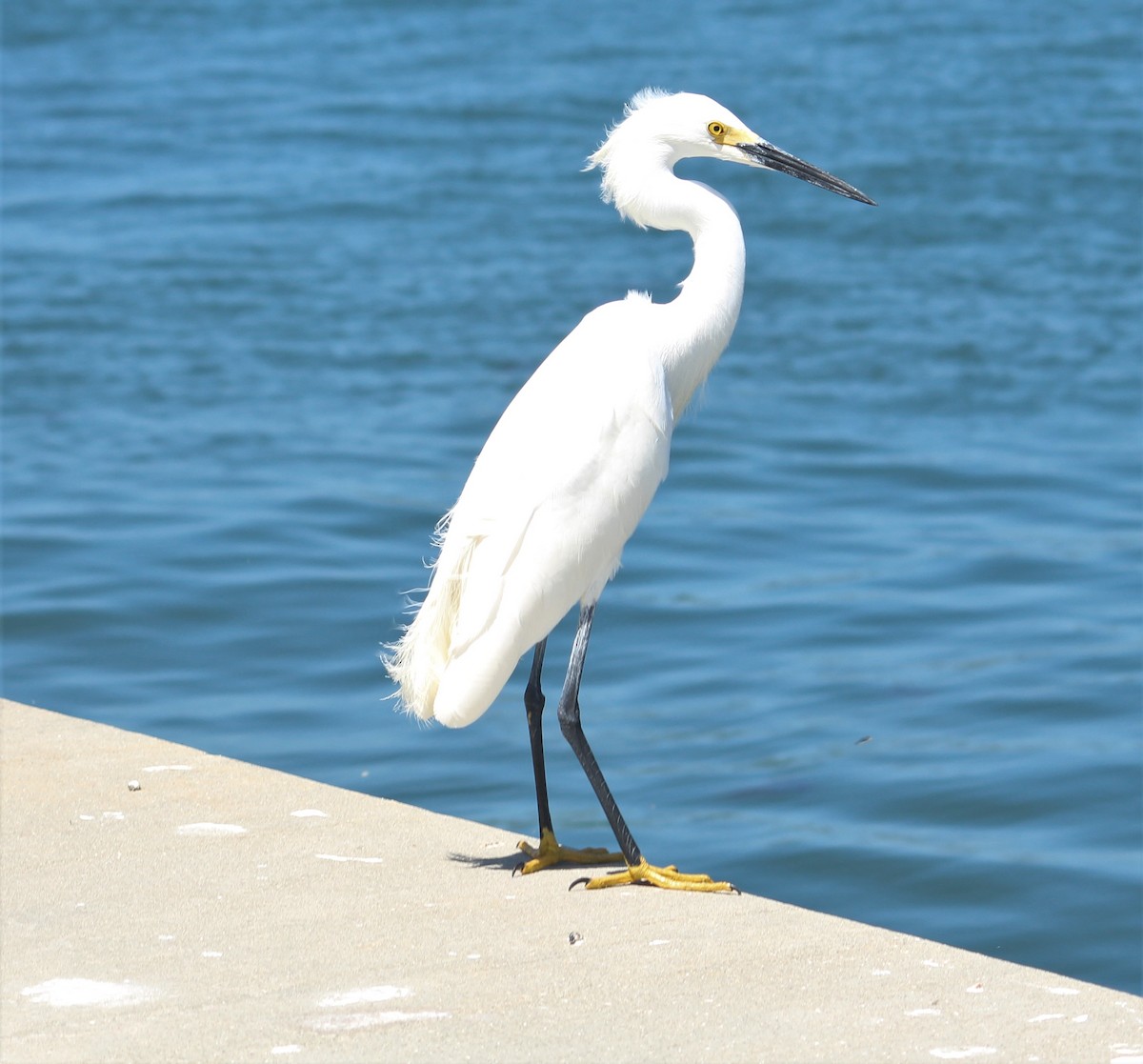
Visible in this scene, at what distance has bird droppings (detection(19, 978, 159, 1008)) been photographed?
3.40 metres

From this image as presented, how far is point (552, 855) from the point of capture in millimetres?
4270

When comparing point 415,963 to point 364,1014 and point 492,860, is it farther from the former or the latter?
point 492,860

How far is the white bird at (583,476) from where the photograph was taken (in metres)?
4.21

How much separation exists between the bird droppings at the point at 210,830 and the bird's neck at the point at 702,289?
138 centimetres

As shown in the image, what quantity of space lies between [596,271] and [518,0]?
371 inches

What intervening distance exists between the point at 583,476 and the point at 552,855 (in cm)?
83

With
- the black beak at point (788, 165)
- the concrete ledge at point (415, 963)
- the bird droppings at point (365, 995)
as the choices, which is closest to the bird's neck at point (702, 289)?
the black beak at point (788, 165)

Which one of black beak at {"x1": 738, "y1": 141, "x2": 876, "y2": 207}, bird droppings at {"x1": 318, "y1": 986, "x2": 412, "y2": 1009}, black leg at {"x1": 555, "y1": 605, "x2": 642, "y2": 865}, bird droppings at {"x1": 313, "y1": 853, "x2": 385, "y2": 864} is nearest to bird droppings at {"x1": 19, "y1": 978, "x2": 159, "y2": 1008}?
bird droppings at {"x1": 318, "y1": 986, "x2": 412, "y2": 1009}

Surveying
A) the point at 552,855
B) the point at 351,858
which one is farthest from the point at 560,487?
the point at 351,858

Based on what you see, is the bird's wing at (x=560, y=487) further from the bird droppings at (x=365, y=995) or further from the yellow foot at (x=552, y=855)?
the bird droppings at (x=365, y=995)

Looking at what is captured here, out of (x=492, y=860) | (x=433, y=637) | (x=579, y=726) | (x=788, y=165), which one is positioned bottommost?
(x=492, y=860)

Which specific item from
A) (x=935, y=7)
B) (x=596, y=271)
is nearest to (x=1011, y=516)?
(x=596, y=271)

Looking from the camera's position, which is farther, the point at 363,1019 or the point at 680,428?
the point at 680,428

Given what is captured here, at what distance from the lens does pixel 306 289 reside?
13250mm
